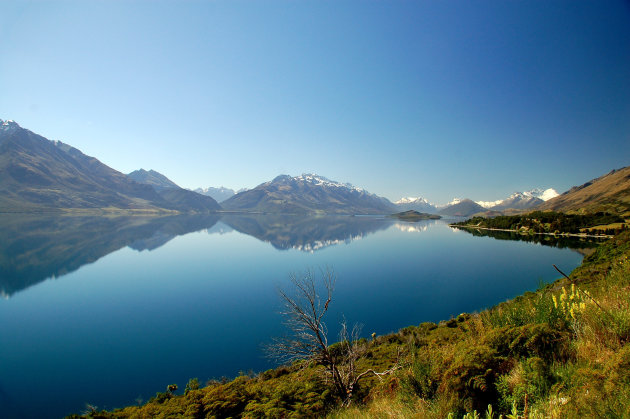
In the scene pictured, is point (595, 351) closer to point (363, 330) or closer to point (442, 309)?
point (363, 330)

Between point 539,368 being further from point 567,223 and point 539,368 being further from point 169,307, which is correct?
point 567,223

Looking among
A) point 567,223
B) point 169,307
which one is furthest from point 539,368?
point 567,223

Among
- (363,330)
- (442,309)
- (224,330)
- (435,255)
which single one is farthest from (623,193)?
(224,330)

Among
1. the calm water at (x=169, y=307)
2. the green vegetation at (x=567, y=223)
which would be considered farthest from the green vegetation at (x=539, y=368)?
the green vegetation at (x=567, y=223)

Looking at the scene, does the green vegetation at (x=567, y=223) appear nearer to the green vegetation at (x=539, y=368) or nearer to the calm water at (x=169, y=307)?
the calm water at (x=169, y=307)

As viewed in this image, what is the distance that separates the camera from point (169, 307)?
96.0 ft

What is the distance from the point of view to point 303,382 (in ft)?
37.6

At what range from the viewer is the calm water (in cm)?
1706

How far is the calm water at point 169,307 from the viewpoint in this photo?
672 inches

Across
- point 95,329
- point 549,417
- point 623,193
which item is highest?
point 623,193

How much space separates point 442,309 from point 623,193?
714ft

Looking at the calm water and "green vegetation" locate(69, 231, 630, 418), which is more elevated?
"green vegetation" locate(69, 231, 630, 418)

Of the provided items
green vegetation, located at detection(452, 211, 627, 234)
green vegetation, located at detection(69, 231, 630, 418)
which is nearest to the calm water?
green vegetation, located at detection(69, 231, 630, 418)

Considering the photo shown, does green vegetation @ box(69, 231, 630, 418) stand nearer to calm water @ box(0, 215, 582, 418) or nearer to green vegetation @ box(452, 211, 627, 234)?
calm water @ box(0, 215, 582, 418)
